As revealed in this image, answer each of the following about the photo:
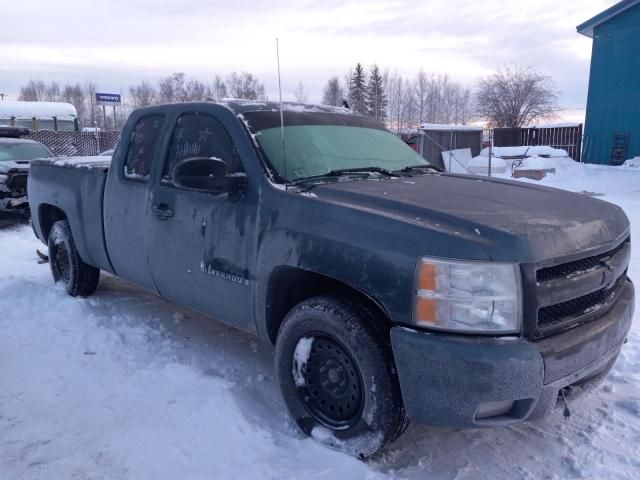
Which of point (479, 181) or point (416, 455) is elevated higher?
point (479, 181)

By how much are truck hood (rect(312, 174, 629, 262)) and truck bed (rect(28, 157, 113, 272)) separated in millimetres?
2471

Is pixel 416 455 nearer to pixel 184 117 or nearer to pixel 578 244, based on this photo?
pixel 578 244

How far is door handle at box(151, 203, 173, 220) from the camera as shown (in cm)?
380

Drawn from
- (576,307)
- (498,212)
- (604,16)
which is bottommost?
(576,307)

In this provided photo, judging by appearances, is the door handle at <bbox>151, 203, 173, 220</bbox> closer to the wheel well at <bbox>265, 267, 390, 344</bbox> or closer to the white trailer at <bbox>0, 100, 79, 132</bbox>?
the wheel well at <bbox>265, 267, 390, 344</bbox>

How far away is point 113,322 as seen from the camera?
185 inches

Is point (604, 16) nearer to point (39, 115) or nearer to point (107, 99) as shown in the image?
point (107, 99)

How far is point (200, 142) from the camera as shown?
148 inches

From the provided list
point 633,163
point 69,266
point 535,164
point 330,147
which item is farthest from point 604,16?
point 69,266

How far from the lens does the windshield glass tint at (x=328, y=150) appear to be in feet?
11.0

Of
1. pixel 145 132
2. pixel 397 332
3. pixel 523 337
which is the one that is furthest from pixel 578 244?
pixel 145 132

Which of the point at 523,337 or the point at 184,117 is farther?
the point at 184,117

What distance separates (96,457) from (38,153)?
9.65 meters

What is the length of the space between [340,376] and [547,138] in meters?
24.5
